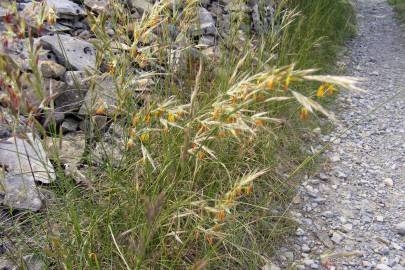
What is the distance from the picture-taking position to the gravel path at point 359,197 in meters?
2.40

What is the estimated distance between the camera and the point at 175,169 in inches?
72.0

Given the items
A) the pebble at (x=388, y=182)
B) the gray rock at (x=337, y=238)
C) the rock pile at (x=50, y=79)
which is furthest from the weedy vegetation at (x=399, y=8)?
the gray rock at (x=337, y=238)

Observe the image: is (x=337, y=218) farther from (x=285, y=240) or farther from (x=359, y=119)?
(x=359, y=119)

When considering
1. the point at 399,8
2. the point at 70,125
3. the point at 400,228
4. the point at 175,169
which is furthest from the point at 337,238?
the point at 399,8

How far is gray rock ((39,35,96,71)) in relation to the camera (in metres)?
2.71

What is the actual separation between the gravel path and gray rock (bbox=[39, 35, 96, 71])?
66.8 inches

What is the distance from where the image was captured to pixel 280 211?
261 centimetres

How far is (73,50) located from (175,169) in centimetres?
143

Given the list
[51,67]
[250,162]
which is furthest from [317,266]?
[51,67]

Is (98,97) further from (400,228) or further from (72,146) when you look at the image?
(400,228)

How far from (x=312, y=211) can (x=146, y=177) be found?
1378 mm

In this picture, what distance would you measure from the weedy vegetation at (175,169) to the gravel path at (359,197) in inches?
6.6

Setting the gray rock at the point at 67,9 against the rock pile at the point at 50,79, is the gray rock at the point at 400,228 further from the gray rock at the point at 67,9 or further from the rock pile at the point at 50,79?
the gray rock at the point at 67,9

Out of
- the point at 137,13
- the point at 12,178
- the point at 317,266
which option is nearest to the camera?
the point at 12,178
